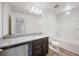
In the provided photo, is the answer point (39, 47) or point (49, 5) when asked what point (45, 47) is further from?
point (49, 5)

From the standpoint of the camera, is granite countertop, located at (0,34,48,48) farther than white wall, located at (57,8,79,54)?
No

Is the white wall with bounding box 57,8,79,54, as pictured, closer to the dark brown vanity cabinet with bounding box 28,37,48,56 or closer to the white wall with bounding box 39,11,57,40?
the white wall with bounding box 39,11,57,40

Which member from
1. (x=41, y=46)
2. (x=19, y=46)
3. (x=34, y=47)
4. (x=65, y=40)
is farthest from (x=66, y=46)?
(x=19, y=46)

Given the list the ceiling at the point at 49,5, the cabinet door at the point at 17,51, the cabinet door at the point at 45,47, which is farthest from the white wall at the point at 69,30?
the cabinet door at the point at 17,51

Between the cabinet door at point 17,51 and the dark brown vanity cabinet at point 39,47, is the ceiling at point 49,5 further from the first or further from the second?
the cabinet door at point 17,51

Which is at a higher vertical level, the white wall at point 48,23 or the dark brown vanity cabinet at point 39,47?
the white wall at point 48,23

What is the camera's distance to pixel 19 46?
1.40 m

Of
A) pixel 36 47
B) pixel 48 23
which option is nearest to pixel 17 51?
pixel 36 47

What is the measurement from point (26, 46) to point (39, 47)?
0.66 feet

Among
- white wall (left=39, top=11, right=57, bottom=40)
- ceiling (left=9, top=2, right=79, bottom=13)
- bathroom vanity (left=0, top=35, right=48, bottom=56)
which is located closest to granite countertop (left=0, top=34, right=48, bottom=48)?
bathroom vanity (left=0, top=35, right=48, bottom=56)

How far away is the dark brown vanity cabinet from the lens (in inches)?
57.8

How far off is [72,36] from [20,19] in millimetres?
821

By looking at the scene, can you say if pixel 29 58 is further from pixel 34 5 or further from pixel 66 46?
pixel 34 5

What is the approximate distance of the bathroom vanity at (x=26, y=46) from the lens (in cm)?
135
